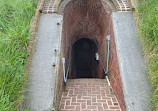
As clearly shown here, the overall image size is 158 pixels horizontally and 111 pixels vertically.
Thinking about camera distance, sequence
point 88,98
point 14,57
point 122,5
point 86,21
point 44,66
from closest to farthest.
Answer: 1. point 14,57
2. point 44,66
3. point 88,98
4. point 122,5
5. point 86,21

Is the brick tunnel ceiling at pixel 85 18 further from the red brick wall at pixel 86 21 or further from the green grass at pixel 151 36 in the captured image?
the green grass at pixel 151 36

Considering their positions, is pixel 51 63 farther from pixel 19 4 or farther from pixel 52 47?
pixel 19 4

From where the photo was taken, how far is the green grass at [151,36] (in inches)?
90.1

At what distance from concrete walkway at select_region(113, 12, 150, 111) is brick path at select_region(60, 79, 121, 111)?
53 cm

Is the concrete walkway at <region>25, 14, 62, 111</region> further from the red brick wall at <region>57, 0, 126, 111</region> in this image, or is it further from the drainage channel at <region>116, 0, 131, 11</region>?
the drainage channel at <region>116, 0, 131, 11</region>

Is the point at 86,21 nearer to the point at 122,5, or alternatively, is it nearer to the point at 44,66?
the point at 122,5

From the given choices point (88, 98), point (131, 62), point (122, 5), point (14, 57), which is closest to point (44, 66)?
point (14, 57)

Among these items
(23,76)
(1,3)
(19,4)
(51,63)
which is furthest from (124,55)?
(1,3)

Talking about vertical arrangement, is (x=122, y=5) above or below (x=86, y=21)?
below

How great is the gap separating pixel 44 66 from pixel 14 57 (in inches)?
24.5

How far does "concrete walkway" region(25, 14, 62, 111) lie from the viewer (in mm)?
2238

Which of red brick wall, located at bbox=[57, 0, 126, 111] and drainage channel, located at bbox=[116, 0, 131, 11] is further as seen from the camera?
red brick wall, located at bbox=[57, 0, 126, 111]

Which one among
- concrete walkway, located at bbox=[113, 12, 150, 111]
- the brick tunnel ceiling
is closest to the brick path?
concrete walkway, located at bbox=[113, 12, 150, 111]

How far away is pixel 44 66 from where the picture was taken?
8.73ft
